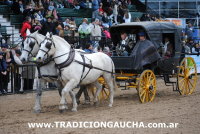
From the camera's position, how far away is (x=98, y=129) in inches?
367

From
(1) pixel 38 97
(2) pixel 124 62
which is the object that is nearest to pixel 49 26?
(2) pixel 124 62

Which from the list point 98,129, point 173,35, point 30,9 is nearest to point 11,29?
point 30,9

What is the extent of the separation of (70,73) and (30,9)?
9.36 m

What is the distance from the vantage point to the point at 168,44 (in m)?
14.6

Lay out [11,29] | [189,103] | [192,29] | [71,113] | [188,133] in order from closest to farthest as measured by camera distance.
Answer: [188,133] → [71,113] → [189,103] → [11,29] → [192,29]

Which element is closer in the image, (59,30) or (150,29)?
(150,29)

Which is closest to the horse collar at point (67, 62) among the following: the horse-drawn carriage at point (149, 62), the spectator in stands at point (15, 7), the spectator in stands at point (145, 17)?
A: the horse-drawn carriage at point (149, 62)

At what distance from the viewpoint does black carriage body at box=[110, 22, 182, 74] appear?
43.4 feet

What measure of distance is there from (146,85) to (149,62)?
0.64 m

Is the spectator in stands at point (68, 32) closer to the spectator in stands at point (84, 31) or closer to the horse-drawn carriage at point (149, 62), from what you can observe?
the spectator in stands at point (84, 31)

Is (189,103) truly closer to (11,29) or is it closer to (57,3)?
(11,29)

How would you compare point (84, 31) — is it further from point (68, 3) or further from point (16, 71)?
point (16, 71)

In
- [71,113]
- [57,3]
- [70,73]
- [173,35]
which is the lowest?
[71,113]

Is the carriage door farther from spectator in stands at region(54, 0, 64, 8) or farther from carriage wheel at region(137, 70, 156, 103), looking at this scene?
spectator in stands at region(54, 0, 64, 8)
